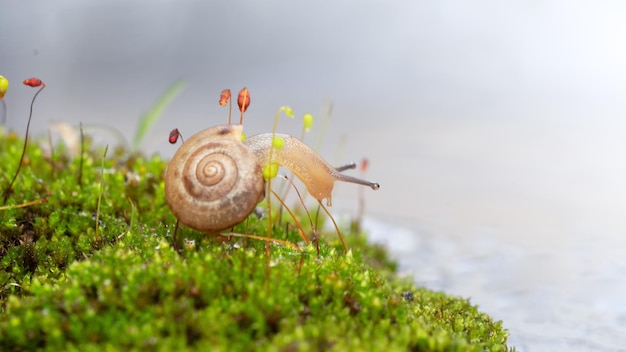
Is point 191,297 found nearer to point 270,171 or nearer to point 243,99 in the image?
point 270,171

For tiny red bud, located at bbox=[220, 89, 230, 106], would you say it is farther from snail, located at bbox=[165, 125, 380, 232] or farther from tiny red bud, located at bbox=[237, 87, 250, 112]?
snail, located at bbox=[165, 125, 380, 232]

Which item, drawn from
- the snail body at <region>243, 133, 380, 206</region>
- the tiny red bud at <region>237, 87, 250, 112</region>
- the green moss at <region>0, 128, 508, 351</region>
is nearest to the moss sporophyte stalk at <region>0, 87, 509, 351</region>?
the green moss at <region>0, 128, 508, 351</region>

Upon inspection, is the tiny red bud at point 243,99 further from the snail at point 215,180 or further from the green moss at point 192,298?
the green moss at point 192,298

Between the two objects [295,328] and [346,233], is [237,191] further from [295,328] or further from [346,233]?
[346,233]

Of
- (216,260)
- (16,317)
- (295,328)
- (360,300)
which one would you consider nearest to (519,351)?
(360,300)

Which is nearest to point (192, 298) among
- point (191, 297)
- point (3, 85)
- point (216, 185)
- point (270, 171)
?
point (191, 297)
